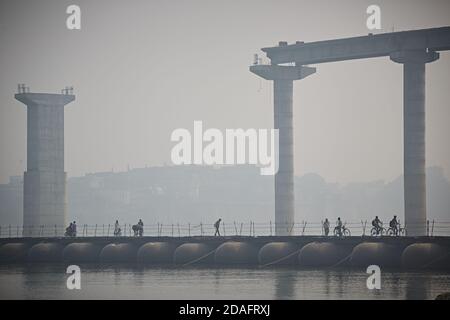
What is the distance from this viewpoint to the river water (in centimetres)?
7938

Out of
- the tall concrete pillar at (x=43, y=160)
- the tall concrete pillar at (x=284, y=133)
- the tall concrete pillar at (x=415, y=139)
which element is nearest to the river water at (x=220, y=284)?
the tall concrete pillar at (x=415, y=139)

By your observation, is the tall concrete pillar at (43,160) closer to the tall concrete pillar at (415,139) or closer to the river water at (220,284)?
the river water at (220,284)

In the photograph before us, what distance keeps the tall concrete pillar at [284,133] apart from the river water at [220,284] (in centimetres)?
2462

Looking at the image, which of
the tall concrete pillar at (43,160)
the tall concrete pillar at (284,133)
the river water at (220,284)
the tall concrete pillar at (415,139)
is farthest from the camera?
the tall concrete pillar at (43,160)

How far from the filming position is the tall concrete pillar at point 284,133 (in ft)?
425

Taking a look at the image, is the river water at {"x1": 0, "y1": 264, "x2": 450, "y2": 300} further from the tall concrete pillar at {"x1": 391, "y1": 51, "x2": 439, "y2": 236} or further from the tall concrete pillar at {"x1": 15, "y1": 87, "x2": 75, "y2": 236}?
the tall concrete pillar at {"x1": 15, "y1": 87, "x2": 75, "y2": 236}

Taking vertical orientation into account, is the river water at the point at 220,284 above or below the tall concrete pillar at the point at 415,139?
below

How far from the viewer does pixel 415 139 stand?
116 m

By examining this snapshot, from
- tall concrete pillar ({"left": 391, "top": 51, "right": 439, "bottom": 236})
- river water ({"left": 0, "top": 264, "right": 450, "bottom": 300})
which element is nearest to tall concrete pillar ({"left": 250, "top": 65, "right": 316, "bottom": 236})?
tall concrete pillar ({"left": 391, "top": 51, "right": 439, "bottom": 236})

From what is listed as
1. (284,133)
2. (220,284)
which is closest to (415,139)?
(284,133)
